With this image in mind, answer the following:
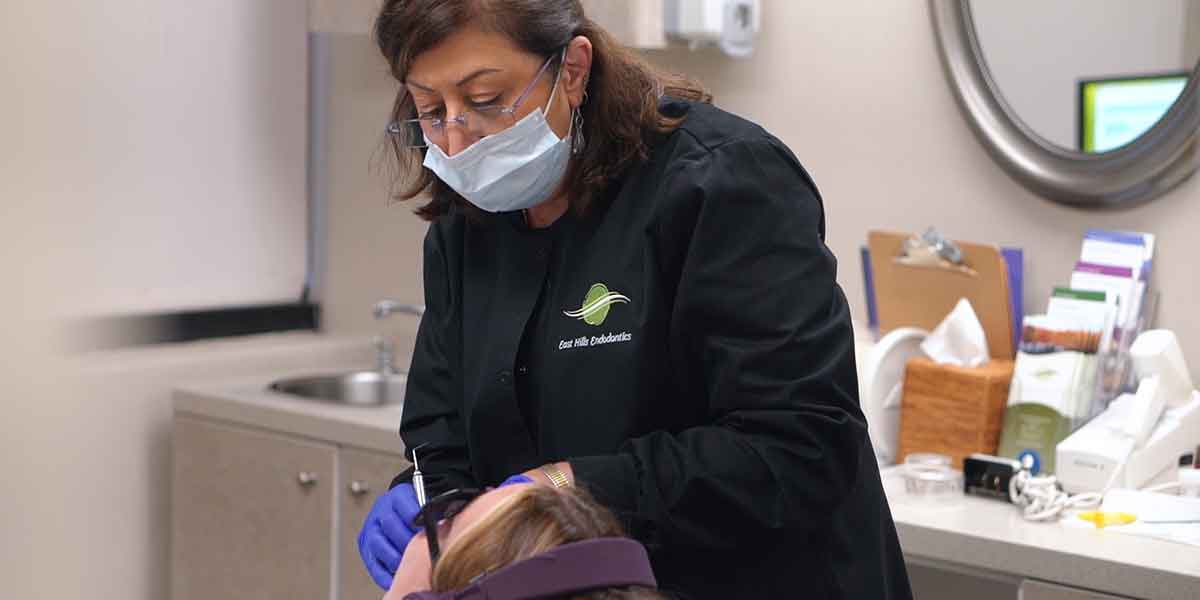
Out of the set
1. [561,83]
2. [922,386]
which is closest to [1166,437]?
[922,386]

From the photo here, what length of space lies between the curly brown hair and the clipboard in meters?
0.99

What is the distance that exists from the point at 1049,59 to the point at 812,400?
138 centimetres

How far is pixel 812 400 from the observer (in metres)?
1.37

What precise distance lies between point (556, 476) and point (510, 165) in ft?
1.14

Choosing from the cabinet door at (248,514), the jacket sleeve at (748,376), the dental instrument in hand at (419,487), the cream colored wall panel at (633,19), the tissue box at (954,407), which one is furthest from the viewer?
the cabinet door at (248,514)

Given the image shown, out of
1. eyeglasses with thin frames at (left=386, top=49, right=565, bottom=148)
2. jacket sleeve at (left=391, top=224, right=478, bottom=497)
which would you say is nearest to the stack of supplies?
jacket sleeve at (left=391, top=224, right=478, bottom=497)

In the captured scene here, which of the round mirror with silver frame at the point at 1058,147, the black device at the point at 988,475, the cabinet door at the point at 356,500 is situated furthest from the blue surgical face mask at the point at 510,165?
the cabinet door at the point at 356,500

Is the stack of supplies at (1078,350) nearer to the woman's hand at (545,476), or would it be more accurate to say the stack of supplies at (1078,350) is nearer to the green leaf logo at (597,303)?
the green leaf logo at (597,303)

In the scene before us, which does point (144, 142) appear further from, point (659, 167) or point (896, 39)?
point (659, 167)

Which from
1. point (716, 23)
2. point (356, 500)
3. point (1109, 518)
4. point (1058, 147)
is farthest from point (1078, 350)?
point (356, 500)

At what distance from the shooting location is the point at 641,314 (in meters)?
1.45

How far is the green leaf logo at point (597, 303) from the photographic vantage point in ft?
4.84

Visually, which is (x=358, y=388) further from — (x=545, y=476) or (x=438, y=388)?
(x=545, y=476)

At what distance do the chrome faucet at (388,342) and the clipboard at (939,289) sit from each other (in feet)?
3.67
